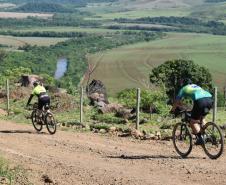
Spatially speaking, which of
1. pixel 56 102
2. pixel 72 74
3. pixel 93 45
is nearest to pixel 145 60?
pixel 72 74

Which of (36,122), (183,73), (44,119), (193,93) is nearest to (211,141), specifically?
(193,93)

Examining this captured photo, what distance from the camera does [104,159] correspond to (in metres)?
13.6

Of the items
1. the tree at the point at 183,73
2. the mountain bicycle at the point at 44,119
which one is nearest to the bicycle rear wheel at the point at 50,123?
the mountain bicycle at the point at 44,119

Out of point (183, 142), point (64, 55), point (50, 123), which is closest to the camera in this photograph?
point (183, 142)

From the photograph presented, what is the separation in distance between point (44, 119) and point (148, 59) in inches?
4453

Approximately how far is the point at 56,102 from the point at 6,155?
1391cm

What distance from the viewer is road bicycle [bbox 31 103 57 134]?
18391mm

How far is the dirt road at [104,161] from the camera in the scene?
11258 mm

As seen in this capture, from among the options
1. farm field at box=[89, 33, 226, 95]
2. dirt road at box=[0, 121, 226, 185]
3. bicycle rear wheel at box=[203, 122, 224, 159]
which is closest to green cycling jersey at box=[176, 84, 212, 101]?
bicycle rear wheel at box=[203, 122, 224, 159]

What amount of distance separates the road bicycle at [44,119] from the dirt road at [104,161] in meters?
0.46

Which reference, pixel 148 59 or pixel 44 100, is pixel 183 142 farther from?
pixel 148 59

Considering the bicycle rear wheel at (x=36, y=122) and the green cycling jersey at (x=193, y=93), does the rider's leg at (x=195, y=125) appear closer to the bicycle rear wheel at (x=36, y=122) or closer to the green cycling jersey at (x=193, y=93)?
the green cycling jersey at (x=193, y=93)

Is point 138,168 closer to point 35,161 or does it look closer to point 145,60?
point 35,161

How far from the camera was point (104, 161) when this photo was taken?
43.7 ft
